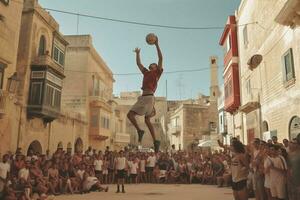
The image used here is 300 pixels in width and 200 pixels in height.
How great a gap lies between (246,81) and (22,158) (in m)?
15.5

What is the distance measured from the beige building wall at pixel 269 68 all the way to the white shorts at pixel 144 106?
7552mm

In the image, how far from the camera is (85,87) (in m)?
30.8

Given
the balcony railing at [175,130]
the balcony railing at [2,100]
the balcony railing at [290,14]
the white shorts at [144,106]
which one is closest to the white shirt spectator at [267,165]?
the white shorts at [144,106]

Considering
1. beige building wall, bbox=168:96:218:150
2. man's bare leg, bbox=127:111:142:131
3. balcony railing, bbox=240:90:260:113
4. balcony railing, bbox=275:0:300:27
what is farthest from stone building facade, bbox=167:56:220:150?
man's bare leg, bbox=127:111:142:131

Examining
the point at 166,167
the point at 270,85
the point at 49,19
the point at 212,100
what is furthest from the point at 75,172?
the point at 212,100

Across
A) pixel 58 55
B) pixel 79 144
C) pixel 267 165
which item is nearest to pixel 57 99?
pixel 58 55

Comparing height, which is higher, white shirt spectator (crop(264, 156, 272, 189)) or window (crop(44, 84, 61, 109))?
window (crop(44, 84, 61, 109))

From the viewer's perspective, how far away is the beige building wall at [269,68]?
13.3 meters

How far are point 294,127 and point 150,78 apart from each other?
8.19 meters

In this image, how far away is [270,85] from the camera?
16.6m

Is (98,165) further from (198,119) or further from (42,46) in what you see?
(198,119)

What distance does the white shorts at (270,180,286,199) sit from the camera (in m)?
7.80

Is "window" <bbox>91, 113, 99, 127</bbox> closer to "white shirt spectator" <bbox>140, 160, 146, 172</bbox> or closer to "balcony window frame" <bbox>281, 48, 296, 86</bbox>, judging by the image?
"white shirt spectator" <bbox>140, 160, 146, 172</bbox>

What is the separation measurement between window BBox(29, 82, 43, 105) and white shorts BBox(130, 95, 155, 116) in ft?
47.1
